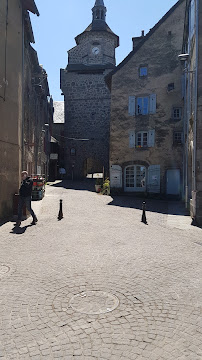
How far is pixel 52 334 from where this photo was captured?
3076 millimetres

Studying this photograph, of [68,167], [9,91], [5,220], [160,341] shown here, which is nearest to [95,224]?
[5,220]

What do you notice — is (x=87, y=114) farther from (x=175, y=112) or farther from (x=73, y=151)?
(x=175, y=112)

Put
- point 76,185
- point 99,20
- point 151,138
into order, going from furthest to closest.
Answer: point 99,20
point 76,185
point 151,138

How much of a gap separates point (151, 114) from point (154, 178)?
4486 millimetres

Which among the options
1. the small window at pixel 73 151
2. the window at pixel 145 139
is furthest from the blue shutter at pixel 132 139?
the small window at pixel 73 151

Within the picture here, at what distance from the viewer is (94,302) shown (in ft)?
12.5

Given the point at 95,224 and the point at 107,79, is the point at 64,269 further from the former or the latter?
the point at 107,79

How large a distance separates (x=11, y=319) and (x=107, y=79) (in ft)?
63.3

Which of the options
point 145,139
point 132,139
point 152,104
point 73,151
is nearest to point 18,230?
point 132,139

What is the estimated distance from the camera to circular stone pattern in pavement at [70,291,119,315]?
3605 mm

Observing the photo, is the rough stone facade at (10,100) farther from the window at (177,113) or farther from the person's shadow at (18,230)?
the window at (177,113)

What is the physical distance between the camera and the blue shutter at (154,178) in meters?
18.7

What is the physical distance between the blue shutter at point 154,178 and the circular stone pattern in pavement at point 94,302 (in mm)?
15161

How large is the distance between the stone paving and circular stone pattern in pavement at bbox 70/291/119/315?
1cm
